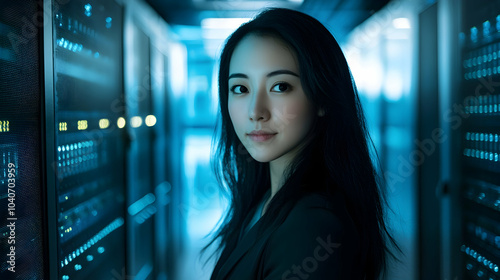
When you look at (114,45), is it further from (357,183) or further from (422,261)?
(422,261)

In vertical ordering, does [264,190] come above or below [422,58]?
below

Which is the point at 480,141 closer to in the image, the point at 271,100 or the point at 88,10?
the point at 271,100

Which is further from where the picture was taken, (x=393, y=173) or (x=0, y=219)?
(x=393, y=173)

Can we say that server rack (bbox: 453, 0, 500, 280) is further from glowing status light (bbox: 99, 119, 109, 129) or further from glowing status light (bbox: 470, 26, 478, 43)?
glowing status light (bbox: 99, 119, 109, 129)

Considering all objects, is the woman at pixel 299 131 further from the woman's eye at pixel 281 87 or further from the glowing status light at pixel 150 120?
the glowing status light at pixel 150 120

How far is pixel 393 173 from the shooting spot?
297 centimetres

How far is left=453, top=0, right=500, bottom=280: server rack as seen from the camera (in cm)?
150

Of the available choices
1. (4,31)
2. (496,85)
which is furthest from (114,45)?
(496,85)

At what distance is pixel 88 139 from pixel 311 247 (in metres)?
1.18

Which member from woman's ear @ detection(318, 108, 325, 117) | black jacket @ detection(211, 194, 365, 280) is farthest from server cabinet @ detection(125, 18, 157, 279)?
black jacket @ detection(211, 194, 365, 280)

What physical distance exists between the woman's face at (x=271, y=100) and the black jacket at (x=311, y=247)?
0.18 metres

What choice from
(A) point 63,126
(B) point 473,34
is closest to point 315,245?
(A) point 63,126

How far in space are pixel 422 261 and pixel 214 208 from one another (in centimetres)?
194

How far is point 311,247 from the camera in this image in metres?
0.73
